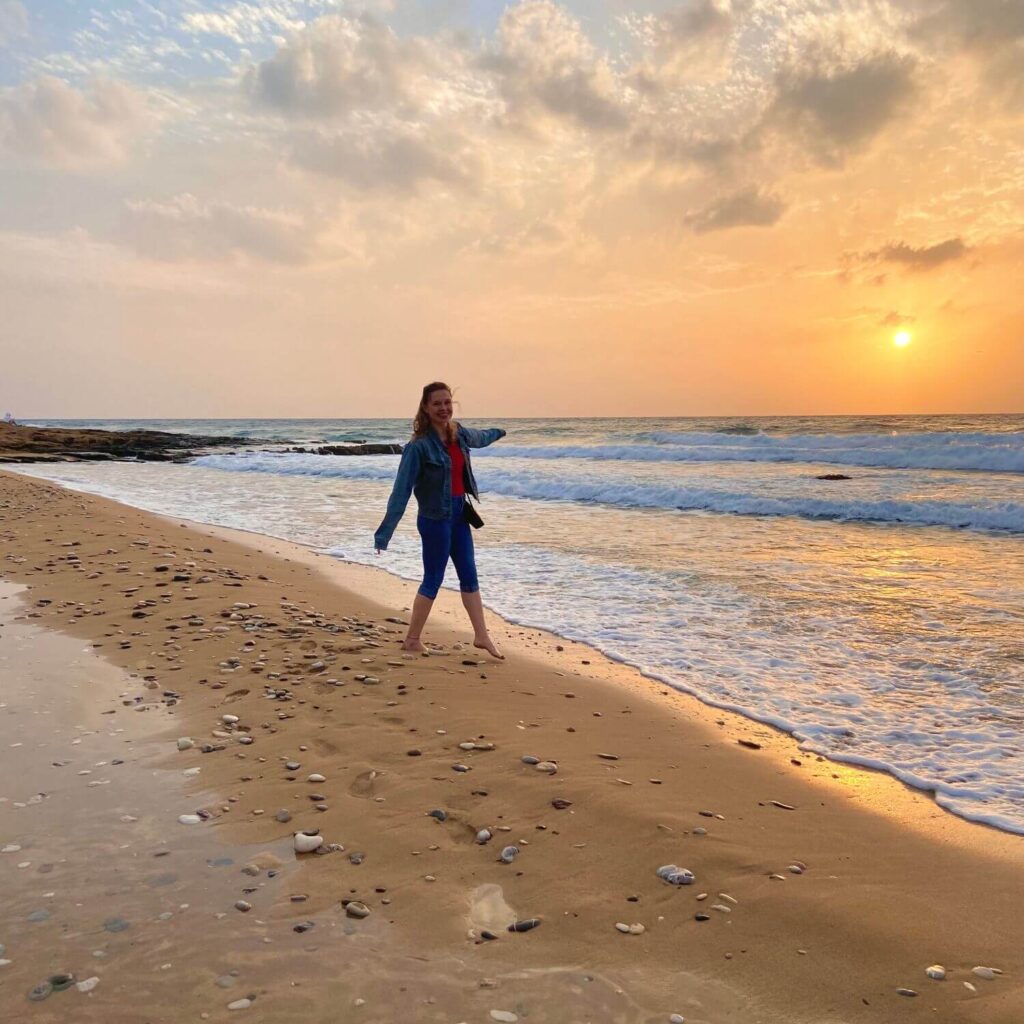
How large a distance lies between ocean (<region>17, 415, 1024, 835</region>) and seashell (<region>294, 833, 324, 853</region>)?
10.0ft

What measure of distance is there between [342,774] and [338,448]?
4615 centimetres

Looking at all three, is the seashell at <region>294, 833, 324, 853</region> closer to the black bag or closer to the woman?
the woman

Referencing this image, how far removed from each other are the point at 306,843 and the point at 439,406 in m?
3.60

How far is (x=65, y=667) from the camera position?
549 cm

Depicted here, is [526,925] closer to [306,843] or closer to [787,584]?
[306,843]

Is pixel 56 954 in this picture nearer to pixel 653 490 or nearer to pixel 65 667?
pixel 65 667

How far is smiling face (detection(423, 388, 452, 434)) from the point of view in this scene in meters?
5.94

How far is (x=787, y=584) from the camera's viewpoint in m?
9.22

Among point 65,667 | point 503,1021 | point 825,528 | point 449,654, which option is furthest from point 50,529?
point 825,528

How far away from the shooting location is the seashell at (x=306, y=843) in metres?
3.14

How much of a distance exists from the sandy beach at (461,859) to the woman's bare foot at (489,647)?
1.34 feet

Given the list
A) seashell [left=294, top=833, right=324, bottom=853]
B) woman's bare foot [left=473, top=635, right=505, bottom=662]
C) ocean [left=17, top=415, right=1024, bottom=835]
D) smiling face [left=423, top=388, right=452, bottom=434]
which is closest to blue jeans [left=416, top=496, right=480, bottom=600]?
woman's bare foot [left=473, top=635, right=505, bottom=662]

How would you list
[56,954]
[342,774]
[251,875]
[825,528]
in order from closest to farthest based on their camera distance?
[56,954] → [251,875] → [342,774] → [825,528]

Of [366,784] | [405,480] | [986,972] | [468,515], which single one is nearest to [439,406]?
[405,480]
